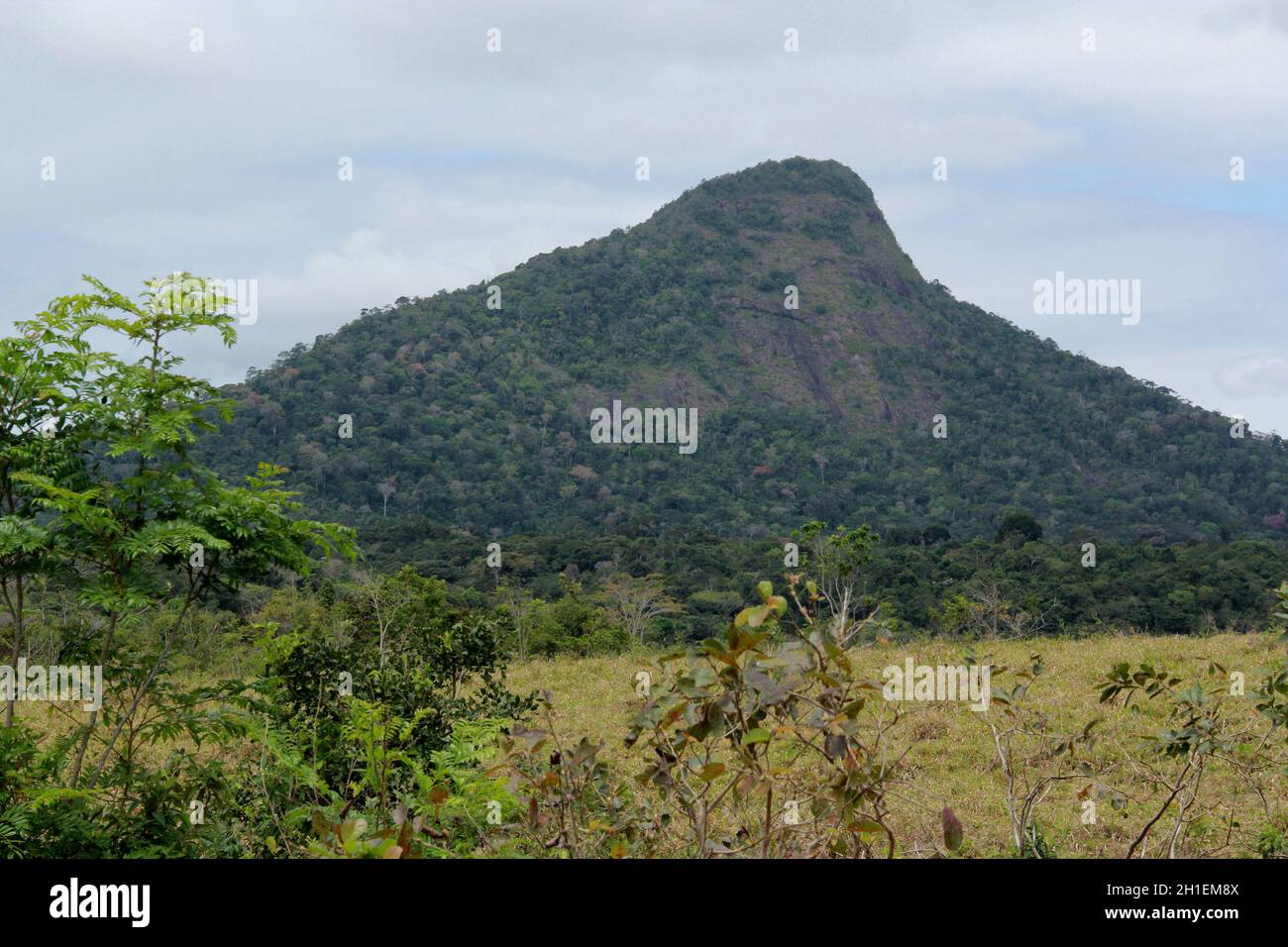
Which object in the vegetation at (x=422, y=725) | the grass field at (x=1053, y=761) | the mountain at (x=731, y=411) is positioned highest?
the mountain at (x=731, y=411)

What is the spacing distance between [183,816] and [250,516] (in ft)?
3.57

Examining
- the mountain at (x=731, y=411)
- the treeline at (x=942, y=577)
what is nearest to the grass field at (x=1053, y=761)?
the treeline at (x=942, y=577)

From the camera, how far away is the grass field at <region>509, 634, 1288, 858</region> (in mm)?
4984

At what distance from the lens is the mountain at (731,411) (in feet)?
146

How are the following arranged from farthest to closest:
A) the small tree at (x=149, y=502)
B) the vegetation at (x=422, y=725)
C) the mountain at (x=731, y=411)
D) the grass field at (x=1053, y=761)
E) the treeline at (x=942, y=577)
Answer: the mountain at (x=731, y=411) → the treeline at (x=942, y=577) → the grass field at (x=1053, y=761) → the small tree at (x=149, y=502) → the vegetation at (x=422, y=725)

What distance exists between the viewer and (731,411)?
6425 centimetres

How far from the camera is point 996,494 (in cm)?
5188

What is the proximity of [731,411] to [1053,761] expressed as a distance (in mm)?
57691

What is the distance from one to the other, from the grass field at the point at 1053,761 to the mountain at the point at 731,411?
26.7m

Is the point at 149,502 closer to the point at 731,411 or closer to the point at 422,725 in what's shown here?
the point at 422,725

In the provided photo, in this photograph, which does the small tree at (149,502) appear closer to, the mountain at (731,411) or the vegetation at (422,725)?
the vegetation at (422,725)

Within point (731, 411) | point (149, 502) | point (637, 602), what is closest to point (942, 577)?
point (637, 602)
